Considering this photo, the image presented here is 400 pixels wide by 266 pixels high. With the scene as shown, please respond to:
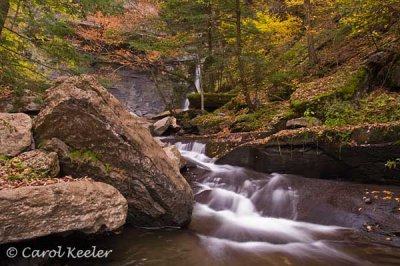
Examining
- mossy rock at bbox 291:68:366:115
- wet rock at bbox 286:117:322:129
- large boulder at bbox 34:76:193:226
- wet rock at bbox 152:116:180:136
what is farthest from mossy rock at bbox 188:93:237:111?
large boulder at bbox 34:76:193:226

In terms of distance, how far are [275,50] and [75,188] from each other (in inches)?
628

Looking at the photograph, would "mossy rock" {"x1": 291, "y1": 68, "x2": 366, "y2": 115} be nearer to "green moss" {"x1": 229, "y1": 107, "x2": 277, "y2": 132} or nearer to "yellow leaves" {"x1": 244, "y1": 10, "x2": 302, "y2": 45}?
"green moss" {"x1": 229, "y1": 107, "x2": 277, "y2": 132}

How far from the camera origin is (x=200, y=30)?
15820 mm

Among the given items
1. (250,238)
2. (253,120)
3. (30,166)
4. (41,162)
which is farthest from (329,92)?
(30,166)

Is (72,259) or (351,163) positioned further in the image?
(351,163)

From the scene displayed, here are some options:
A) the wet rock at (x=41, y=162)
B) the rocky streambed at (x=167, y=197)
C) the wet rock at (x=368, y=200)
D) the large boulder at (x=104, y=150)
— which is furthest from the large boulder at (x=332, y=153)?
the wet rock at (x=41, y=162)

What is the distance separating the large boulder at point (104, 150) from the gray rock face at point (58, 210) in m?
0.85

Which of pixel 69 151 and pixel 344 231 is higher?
pixel 69 151

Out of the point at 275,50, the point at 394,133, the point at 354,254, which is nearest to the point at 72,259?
the point at 354,254

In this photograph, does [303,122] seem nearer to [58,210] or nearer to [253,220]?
[253,220]

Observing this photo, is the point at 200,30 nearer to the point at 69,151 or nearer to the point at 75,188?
the point at 69,151

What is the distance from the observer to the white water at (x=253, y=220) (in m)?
5.48

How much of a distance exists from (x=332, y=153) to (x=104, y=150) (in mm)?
5175

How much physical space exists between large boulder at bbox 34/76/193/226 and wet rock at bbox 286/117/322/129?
4.57 metres
